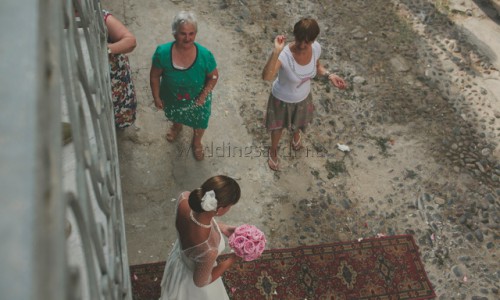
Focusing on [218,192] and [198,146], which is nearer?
[218,192]

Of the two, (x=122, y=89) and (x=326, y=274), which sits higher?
(x=122, y=89)

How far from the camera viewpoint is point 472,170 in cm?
543

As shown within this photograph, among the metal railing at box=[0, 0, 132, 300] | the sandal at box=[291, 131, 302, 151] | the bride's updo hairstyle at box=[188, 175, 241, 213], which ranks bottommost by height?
the sandal at box=[291, 131, 302, 151]

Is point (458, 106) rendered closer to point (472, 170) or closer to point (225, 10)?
point (472, 170)

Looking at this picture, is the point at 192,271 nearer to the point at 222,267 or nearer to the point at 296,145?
the point at 222,267

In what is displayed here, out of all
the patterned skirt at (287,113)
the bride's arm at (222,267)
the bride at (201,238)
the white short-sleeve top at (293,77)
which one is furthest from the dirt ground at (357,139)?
the bride's arm at (222,267)

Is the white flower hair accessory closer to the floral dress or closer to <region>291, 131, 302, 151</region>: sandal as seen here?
the floral dress

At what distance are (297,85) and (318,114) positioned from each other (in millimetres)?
1301

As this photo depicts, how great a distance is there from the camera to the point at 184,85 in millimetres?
4285

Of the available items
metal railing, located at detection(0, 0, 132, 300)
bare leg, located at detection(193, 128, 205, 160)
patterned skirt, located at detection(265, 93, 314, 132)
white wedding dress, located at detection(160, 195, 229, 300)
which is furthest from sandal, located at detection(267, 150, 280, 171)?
metal railing, located at detection(0, 0, 132, 300)

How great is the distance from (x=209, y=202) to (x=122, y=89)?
5.82ft

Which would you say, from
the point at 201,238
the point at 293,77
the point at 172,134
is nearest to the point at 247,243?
the point at 201,238

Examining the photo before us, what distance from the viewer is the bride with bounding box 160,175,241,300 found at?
2994 millimetres

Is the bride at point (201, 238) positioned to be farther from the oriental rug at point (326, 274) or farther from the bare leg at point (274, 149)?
the bare leg at point (274, 149)
